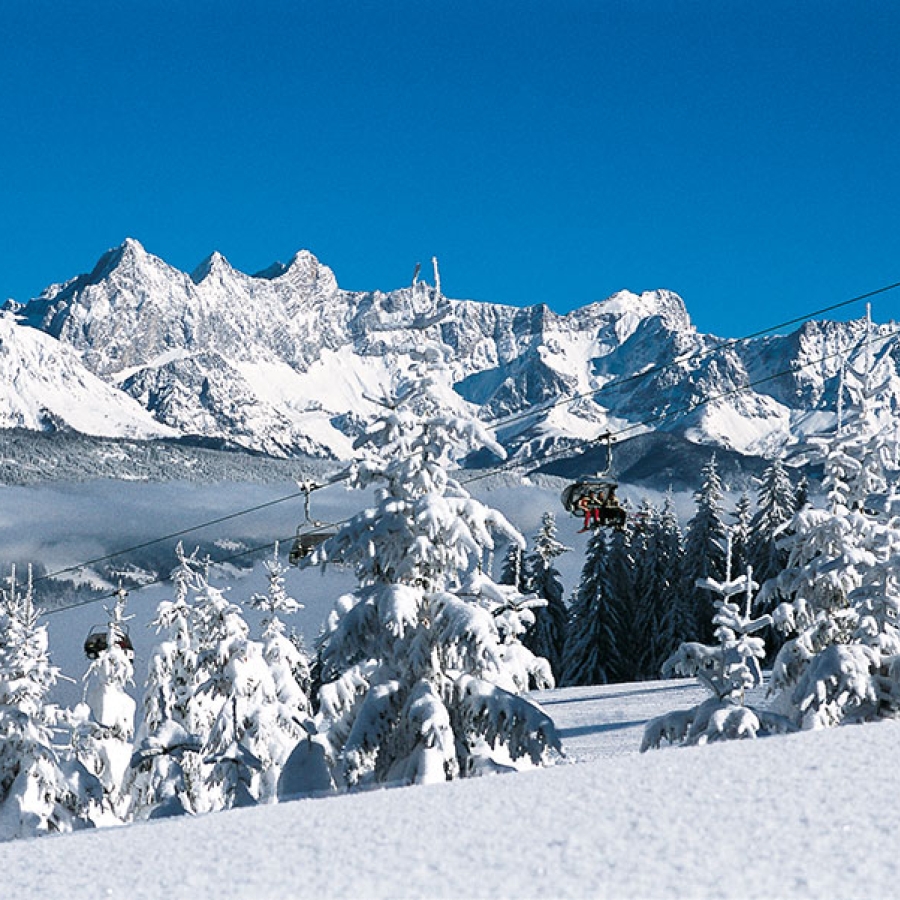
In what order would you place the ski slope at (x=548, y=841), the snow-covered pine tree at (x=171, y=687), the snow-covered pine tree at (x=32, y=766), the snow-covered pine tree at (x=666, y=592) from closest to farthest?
the ski slope at (x=548, y=841)
the snow-covered pine tree at (x=32, y=766)
the snow-covered pine tree at (x=171, y=687)
the snow-covered pine tree at (x=666, y=592)

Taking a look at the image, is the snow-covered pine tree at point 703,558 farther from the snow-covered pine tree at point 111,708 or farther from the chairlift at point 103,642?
the snow-covered pine tree at point 111,708

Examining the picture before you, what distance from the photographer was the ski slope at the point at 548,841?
21.3ft

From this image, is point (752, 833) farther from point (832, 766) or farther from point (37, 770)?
point (37, 770)

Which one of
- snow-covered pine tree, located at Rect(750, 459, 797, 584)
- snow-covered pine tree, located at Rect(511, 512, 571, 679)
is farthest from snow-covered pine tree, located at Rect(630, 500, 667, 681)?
snow-covered pine tree, located at Rect(750, 459, 797, 584)

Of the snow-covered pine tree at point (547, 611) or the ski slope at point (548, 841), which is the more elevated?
the snow-covered pine tree at point (547, 611)

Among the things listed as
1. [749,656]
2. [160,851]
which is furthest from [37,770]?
[160,851]

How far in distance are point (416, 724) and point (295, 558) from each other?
352 inches

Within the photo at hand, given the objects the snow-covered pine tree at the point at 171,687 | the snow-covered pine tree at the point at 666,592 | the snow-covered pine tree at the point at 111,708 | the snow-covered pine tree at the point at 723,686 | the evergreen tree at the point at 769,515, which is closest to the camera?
the snow-covered pine tree at the point at 723,686

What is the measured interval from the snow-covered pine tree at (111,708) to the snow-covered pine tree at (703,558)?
26.4 metres

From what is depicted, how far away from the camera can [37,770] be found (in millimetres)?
22500

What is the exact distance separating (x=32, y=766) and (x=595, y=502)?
12.7 m

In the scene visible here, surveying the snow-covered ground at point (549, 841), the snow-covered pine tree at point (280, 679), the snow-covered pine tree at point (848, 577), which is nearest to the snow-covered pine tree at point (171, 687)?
the snow-covered pine tree at point (280, 679)

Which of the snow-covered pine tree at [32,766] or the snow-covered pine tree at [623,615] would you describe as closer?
the snow-covered pine tree at [32,766]

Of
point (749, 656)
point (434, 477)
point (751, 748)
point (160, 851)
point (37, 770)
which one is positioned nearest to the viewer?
point (160, 851)
